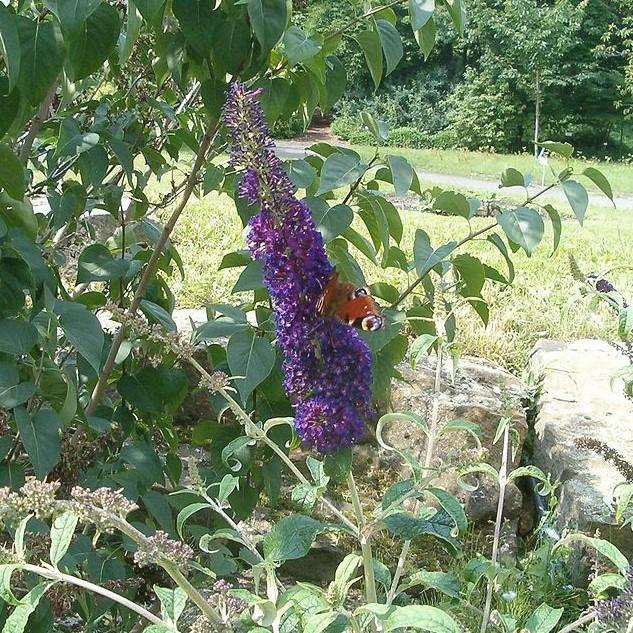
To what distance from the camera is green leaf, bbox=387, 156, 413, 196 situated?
52.1 inches

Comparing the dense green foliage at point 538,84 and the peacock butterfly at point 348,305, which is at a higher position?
the peacock butterfly at point 348,305

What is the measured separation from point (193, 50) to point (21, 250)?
0.48m

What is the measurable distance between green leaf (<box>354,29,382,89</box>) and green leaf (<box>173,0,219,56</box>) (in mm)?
347

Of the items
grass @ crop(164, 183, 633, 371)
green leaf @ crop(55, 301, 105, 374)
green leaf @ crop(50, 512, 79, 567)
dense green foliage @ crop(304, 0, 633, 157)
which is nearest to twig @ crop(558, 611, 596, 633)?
green leaf @ crop(50, 512, 79, 567)

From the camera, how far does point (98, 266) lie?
1.66m

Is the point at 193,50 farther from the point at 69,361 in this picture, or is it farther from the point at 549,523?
the point at 549,523

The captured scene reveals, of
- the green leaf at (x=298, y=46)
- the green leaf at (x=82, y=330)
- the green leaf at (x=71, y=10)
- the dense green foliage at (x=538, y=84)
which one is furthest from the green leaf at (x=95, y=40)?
the dense green foliage at (x=538, y=84)

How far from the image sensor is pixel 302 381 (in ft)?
3.18

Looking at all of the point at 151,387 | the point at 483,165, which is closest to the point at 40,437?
the point at 151,387

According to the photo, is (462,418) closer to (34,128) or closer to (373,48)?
(373,48)

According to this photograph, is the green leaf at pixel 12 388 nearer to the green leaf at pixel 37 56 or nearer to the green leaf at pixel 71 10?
the green leaf at pixel 37 56

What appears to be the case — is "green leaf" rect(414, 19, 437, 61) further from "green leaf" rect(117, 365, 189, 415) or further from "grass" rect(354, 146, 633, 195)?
"grass" rect(354, 146, 633, 195)

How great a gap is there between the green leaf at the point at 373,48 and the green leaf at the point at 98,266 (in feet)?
2.07

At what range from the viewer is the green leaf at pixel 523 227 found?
1.30m
